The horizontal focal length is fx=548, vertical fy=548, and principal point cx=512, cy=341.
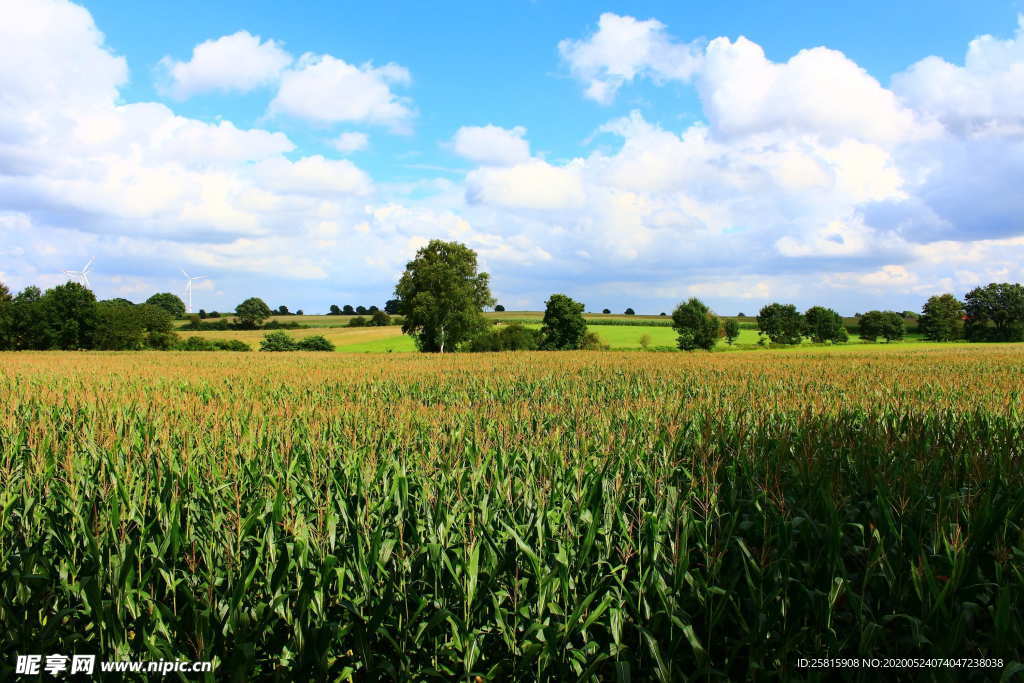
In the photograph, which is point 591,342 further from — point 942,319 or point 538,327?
point 942,319

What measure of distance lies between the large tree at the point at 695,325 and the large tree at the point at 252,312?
8202cm

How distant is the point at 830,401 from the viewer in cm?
1323

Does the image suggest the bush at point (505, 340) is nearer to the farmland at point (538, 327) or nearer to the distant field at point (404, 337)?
the distant field at point (404, 337)

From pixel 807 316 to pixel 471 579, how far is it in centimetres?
13607

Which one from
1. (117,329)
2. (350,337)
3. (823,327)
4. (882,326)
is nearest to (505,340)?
(350,337)

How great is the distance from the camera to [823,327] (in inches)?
4766

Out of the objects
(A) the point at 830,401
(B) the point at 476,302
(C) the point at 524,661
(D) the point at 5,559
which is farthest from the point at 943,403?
(B) the point at 476,302

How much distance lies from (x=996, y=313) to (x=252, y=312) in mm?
147732

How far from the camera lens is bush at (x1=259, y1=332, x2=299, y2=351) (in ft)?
247

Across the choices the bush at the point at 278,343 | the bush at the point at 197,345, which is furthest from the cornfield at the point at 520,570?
the bush at the point at 278,343

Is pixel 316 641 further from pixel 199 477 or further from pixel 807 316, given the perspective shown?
pixel 807 316

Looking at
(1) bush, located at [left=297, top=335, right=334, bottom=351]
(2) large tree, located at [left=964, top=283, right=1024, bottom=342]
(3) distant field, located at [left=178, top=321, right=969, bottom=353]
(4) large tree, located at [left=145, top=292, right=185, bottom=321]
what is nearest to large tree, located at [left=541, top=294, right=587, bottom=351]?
(3) distant field, located at [left=178, top=321, right=969, bottom=353]

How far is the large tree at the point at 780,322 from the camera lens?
4614 inches

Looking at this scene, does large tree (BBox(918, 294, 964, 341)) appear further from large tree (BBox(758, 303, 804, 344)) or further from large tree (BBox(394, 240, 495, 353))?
large tree (BBox(394, 240, 495, 353))
